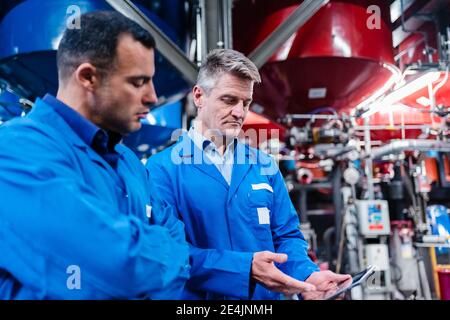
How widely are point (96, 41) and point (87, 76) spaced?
0.08 meters

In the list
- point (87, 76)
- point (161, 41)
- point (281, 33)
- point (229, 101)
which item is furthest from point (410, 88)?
point (87, 76)

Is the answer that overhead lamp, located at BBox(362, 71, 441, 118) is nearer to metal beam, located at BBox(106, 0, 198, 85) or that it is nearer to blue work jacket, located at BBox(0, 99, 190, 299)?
metal beam, located at BBox(106, 0, 198, 85)

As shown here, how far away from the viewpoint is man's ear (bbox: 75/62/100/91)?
801mm

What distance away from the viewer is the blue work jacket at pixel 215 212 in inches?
43.3

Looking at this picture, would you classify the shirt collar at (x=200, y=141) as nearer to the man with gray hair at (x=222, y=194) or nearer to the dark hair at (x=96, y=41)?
the man with gray hair at (x=222, y=194)

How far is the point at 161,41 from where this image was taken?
5.98ft

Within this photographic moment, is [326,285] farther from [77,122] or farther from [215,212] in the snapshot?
[77,122]

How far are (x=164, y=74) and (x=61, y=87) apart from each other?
1684 millimetres

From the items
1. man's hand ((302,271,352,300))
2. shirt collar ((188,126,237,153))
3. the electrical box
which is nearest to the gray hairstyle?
shirt collar ((188,126,237,153))

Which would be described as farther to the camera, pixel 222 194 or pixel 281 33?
pixel 281 33

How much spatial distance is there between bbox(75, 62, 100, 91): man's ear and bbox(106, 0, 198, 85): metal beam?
38.8 inches

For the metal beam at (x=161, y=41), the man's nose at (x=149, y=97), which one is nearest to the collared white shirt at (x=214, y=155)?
the man's nose at (x=149, y=97)

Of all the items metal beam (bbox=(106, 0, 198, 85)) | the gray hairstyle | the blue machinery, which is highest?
the blue machinery
